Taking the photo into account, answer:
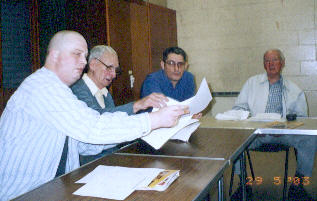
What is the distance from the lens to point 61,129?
4.30ft

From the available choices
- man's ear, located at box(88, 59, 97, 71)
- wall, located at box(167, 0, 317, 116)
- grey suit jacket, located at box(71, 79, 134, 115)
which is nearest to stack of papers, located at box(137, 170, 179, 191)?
grey suit jacket, located at box(71, 79, 134, 115)

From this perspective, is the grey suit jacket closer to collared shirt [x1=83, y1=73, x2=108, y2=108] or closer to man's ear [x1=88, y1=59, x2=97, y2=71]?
collared shirt [x1=83, y1=73, x2=108, y2=108]

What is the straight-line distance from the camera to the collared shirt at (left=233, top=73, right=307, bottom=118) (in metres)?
3.11

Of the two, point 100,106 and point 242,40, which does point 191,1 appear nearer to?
point 242,40

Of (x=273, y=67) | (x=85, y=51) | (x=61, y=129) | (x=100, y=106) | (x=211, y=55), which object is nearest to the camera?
(x=61, y=129)

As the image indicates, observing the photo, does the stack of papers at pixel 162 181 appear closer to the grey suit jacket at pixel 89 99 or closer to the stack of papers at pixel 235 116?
the grey suit jacket at pixel 89 99

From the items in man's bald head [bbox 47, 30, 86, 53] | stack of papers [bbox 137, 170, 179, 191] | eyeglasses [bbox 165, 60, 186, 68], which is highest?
man's bald head [bbox 47, 30, 86, 53]

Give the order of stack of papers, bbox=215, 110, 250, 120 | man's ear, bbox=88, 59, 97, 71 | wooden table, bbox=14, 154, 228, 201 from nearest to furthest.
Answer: wooden table, bbox=14, 154, 228, 201 → man's ear, bbox=88, 59, 97, 71 → stack of papers, bbox=215, 110, 250, 120

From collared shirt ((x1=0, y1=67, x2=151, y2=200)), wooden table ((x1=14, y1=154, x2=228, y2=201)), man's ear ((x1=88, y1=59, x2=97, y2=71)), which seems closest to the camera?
wooden table ((x1=14, y1=154, x2=228, y2=201))

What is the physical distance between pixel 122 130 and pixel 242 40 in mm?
3793

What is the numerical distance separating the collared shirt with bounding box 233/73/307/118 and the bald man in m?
2.05

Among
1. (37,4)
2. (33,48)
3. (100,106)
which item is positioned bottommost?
(100,106)

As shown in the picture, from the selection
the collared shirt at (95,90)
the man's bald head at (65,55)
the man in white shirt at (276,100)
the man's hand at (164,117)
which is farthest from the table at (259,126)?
the man's bald head at (65,55)

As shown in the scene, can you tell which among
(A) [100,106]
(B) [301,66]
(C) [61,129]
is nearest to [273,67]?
(B) [301,66]
